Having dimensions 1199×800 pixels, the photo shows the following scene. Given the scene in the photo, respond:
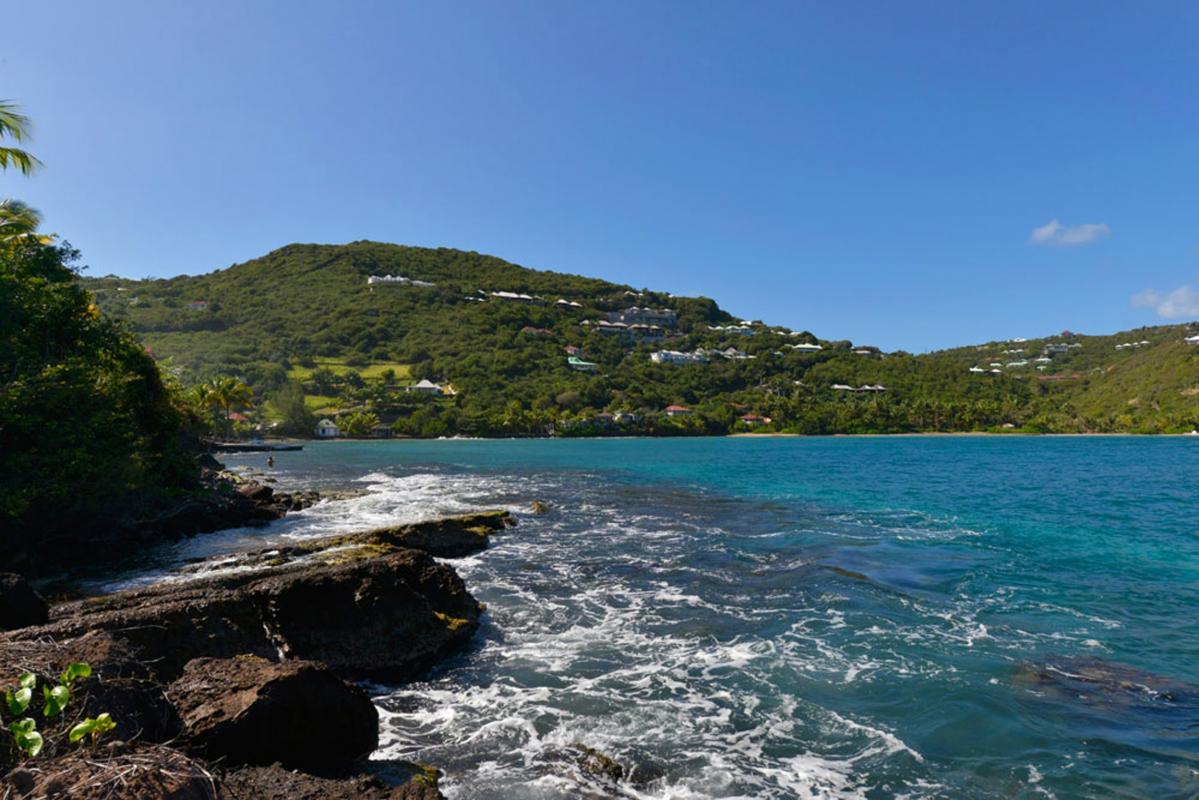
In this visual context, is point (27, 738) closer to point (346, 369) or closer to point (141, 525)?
point (141, 525)

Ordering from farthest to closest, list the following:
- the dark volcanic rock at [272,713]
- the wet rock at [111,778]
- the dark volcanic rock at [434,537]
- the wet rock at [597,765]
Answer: the dark volcanic rock at [434,537], the wet rock at [597,765], the dark volcanic rock at [272,713], the wet rock at [111,778]

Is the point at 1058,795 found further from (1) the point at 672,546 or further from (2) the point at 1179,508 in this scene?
(2) the point at 1179,508

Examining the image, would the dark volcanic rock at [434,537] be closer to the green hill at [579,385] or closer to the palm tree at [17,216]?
the palm tree at [17,216]

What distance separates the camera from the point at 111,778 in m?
3.75

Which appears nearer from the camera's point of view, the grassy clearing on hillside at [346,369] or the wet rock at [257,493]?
the wet rock at [257,493]

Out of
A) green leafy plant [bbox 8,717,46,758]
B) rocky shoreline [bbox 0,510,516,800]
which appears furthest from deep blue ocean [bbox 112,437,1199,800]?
green leafy plant [bbox 8,717,46,758]

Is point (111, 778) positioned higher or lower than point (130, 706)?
higher

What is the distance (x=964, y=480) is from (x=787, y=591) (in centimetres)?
4291

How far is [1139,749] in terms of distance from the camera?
890cm

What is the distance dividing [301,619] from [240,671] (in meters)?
4.09

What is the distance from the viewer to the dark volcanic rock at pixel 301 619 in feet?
30.3

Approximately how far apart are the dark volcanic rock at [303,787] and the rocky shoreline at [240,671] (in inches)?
0.8

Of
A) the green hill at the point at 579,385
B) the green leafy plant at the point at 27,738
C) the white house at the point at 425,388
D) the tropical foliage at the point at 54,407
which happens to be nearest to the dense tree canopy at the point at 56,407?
the tropical foliage at the point at 54,407

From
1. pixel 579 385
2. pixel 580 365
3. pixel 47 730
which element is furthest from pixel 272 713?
pixel 580 365
